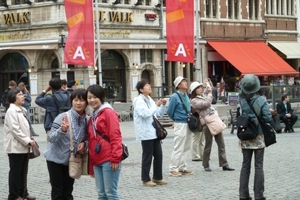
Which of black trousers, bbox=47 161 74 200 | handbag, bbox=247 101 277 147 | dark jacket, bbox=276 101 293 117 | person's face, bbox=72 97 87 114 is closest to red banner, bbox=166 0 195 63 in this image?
dark jacket, bbox=276 101 293 117

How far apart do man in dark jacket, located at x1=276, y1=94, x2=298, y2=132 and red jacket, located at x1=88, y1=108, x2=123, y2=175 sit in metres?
18.4

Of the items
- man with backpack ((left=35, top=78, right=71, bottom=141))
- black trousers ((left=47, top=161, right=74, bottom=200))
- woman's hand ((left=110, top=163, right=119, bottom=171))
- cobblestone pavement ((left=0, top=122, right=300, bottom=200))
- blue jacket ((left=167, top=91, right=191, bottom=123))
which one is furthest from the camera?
blue jacket ((left=167, top=91, right=191, bottom=123))

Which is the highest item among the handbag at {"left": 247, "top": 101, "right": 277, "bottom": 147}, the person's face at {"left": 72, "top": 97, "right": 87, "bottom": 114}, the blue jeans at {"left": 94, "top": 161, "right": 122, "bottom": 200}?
the person's face at {"left": 72, "top": 97, "right": 87, "bottom": 114}

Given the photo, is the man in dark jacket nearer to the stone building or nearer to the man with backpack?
the stone building

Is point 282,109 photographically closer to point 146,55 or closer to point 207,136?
point 207,136

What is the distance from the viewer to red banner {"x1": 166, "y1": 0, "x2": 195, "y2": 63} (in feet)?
Result: 103

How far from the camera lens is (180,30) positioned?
103 feet

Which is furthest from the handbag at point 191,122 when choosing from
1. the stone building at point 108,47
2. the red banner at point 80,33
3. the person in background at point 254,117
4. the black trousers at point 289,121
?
the stone building at point 108,47

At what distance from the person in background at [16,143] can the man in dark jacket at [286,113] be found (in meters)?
16.3

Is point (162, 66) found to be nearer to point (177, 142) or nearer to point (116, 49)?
point (116, 49)

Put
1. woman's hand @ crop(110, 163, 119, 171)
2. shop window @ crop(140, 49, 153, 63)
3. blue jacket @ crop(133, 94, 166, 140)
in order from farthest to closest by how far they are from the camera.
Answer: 1. shop window @ crop(140, 49, 153, 63)
2. blue jacket @ crop(133, 94, 166, 140)
3. woman's hand @ crop(110, 163, 119, 171)

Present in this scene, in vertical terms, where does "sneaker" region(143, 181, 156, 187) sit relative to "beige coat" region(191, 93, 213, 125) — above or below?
below

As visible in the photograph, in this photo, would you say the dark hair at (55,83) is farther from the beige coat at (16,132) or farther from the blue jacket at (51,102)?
the beige coat at (16,132)

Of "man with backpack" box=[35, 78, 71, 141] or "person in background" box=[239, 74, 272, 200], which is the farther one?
"man with backpack" box=[35, 78, 71, 141]
